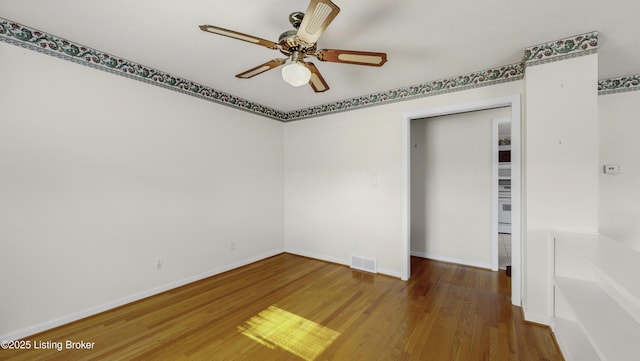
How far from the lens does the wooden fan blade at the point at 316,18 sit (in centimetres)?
127

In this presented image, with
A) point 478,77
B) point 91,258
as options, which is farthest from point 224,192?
point 478,77

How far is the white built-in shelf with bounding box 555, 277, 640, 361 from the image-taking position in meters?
1.25

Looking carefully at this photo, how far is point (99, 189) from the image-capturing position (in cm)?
242

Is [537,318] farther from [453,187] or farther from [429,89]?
[429,89]

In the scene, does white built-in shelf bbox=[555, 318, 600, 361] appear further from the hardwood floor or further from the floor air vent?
the floor air vent

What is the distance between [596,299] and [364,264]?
90.3 inches

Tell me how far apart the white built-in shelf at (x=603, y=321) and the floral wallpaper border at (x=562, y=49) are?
74.8 inches

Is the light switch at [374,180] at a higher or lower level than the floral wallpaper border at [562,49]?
lower

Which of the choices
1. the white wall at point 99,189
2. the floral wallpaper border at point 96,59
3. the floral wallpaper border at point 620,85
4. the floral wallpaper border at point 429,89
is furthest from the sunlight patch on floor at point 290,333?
the floral wallpaper border at point 620,85

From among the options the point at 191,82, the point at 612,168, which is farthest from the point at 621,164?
the point at 191,82

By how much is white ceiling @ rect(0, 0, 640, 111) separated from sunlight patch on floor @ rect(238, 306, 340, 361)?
8.21 feet

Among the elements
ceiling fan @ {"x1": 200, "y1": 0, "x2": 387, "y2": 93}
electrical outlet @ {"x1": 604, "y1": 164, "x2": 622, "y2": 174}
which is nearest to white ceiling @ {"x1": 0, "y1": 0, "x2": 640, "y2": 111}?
ceiling fan @ {"x1": 200, "y1": 0, "x2": 387, "y2": 93}

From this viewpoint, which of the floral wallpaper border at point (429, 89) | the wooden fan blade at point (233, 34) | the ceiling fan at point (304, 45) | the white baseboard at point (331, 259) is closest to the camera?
the ceiling fan at point (304, 45)

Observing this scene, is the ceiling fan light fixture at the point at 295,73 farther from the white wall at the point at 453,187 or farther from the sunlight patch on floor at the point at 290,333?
the white wall at the point at 453,187
